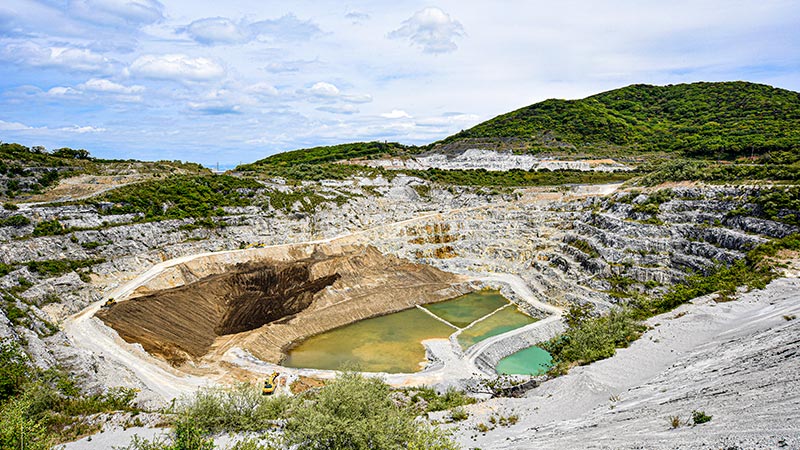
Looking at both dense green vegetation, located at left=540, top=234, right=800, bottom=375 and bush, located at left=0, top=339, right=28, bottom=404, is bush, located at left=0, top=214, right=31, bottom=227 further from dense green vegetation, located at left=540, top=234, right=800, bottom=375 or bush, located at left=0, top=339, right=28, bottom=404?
dense green vegetation, located at left=540, top=234, right=800, bottom=375

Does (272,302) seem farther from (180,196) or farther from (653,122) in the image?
(653,122)

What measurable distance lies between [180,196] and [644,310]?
59.9 meters

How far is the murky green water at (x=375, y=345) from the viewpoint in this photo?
125 feet

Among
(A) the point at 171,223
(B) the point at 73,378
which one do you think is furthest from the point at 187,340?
(A) the point at 171,223

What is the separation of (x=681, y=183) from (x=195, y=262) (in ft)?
208

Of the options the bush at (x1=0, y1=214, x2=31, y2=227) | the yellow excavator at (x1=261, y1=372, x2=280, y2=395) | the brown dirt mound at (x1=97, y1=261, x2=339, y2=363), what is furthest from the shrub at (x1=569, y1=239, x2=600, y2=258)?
the bush at (x1=0, y1=214, x2=31, y2=227)

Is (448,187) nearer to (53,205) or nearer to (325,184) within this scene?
(325,184)

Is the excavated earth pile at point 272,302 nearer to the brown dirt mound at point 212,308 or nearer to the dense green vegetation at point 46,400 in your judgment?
the brown dirt mound at point 212,308

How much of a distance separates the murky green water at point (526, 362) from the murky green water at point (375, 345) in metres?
7.34

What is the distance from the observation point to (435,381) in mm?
→ 33719

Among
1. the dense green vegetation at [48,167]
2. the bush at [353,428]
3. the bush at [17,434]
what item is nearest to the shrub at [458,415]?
the bush at [353,428]

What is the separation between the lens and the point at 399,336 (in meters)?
44.1

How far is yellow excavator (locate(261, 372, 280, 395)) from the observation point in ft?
100

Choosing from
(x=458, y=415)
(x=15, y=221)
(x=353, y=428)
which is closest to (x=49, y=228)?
(x=15, y=221)
